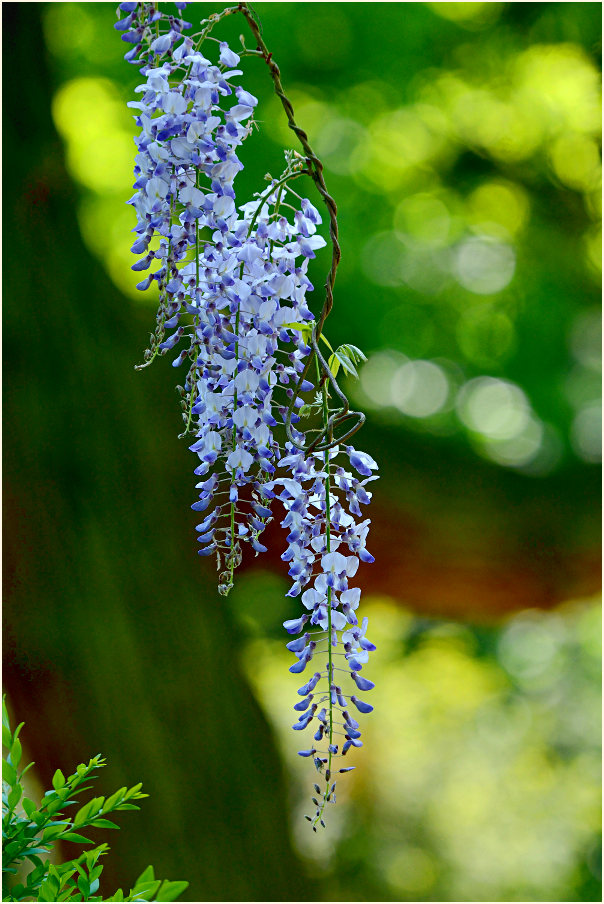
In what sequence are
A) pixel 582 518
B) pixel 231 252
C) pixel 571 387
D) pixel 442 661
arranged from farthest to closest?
pixel 442 661, pixel 571 387, pixel 582 518, pixel 231 252

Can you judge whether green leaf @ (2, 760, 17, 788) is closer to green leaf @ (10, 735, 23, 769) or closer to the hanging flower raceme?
green leaf @ (10, 735, 23, 769)

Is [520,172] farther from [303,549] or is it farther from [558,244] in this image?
[303,549]

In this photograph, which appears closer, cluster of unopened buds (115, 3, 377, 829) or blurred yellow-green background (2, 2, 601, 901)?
cluster of unopened buds (115, 3, 377, 829)

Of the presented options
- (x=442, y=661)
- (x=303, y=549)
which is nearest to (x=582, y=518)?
(x=442, y=661)

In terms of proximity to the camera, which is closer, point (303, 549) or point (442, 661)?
point (303, 549)

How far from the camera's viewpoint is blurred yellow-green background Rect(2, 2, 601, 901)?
1758 mm

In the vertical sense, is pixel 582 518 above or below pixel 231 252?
below

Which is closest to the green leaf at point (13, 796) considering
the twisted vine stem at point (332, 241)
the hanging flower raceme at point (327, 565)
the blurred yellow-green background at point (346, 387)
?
the hanging flower raceme at point (327, 565)

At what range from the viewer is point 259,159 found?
2.00 metres

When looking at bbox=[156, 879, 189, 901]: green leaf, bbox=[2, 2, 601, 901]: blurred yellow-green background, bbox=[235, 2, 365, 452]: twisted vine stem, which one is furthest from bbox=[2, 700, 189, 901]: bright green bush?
bbox=[2, 2, 601, 901]: blurred yellow-green background

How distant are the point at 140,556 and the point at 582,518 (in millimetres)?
1153

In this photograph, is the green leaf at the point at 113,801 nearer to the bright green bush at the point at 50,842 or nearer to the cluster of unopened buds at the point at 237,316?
the bright green bush at the point at 50,842

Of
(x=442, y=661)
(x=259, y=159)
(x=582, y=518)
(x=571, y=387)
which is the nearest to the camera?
(x=259, y=159)

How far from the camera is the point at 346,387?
202 centimetres
